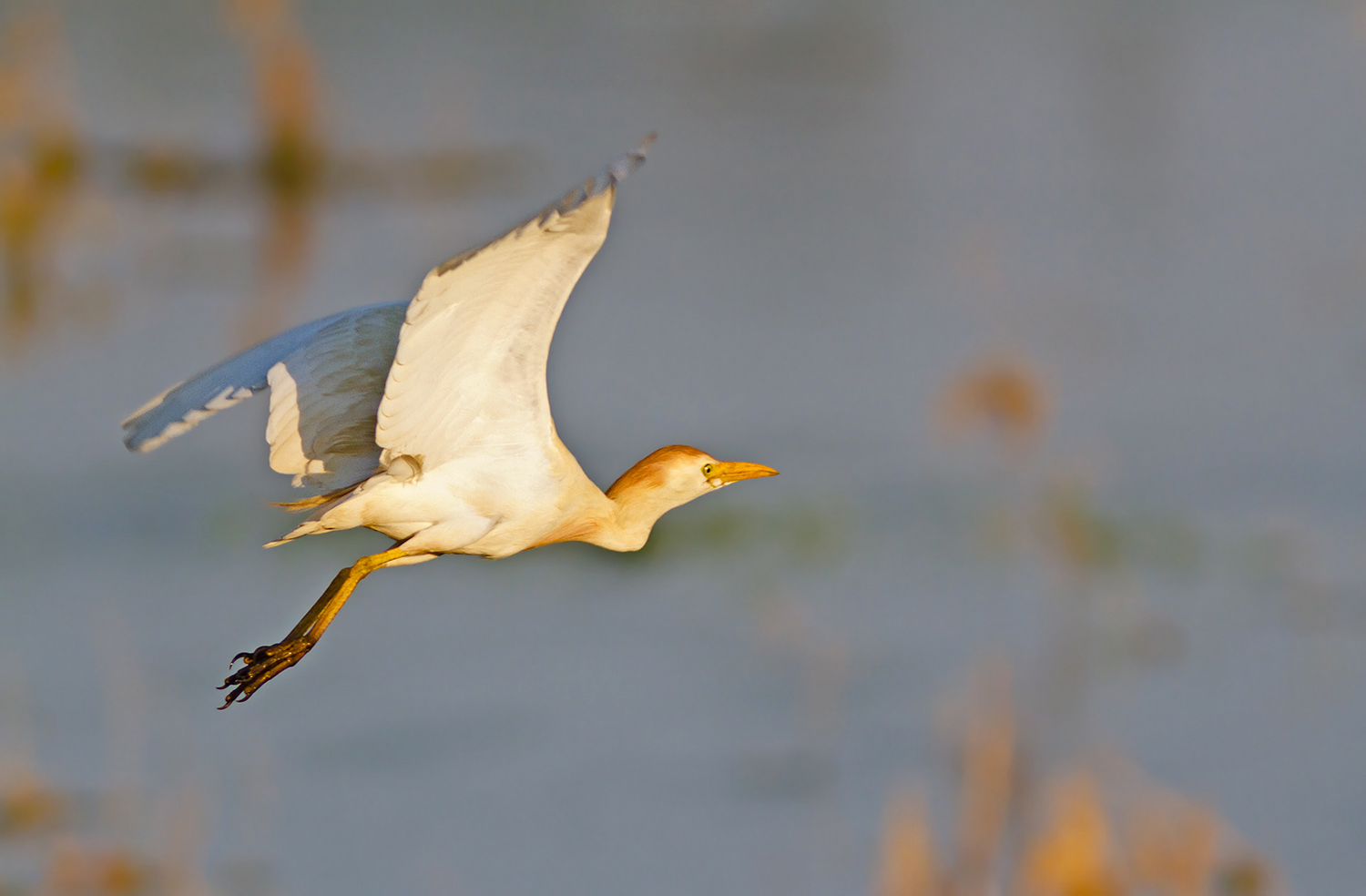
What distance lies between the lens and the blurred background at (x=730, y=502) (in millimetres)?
12148

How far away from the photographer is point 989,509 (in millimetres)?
16094

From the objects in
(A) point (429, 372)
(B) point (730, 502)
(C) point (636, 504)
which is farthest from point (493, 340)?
(B) point (730, 502)

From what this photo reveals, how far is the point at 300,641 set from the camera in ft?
19.1

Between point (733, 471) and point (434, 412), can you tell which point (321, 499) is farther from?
point (733, 471)

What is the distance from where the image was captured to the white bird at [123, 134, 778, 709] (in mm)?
5258

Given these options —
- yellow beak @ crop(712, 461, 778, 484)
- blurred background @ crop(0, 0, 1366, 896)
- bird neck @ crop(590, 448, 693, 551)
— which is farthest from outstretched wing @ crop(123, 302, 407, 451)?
blurred background @ crop(0, 0, 1366, 896)

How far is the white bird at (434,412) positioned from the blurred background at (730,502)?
3.59 metres

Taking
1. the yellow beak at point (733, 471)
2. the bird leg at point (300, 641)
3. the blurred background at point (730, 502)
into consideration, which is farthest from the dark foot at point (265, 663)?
the blurred background at point (730, 502)

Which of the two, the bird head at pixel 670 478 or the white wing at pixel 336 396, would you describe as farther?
the bird head at pixel 670 478

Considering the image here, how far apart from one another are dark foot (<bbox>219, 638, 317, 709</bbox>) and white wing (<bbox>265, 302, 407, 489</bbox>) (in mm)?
647

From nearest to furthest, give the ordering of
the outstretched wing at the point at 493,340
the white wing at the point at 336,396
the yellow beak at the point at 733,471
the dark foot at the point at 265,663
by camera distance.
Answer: the outstretched wing at the point at 493,340 → the dark foot at the point at 265,663 → the white wing at the point at 336,396 → the yellow beak at the point at 733,471

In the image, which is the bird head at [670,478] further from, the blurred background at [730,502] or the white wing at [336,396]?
the blurred background at [730,502]

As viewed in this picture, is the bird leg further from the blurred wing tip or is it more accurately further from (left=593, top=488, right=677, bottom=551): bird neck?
(left=593, top=488, right=677, bottom=551): bird neck

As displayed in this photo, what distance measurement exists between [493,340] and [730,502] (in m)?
11.2
